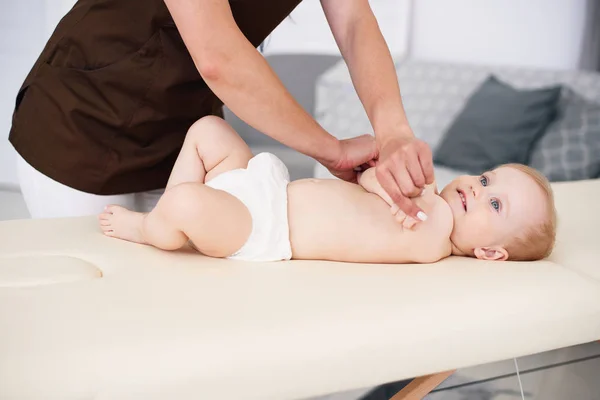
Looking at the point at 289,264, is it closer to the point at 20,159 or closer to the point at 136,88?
the point at 136,88

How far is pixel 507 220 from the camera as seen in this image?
1250 mm

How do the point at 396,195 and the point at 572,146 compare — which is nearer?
the point at 396,195

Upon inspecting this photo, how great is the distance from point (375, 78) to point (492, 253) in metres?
0.41

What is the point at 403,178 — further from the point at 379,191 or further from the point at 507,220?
the point at 507,220

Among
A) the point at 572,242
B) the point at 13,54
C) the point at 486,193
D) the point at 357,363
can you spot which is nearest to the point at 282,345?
the point at 357,363

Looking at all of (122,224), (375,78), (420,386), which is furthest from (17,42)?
(420,386)

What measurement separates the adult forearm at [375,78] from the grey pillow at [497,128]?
1902 mm

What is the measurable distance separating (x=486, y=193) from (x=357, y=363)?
0.55 meters

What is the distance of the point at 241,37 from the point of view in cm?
103

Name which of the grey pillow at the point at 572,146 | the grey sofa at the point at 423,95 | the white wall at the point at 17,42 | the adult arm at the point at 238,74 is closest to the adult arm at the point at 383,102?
the adult arm at the point at 238,74

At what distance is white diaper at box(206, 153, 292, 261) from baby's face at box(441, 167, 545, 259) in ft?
1.15

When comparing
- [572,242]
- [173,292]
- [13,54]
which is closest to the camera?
[173,292]

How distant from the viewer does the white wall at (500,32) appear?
3688 mm

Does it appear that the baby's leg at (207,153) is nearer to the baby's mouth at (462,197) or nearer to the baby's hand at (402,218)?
the baby's hand at (402,218)
